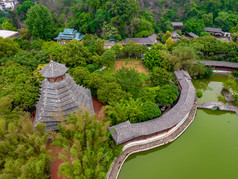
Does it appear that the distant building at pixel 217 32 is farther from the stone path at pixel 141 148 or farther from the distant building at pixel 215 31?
the stone path at pixel 141 148

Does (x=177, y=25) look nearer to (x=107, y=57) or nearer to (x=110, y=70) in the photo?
(x=110, y=70)

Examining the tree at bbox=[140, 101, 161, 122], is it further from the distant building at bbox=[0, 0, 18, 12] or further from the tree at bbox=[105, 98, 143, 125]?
the distant building at bbox=[0, 0, 18, 12]

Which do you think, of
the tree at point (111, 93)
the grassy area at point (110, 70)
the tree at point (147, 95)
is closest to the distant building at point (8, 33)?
the grassy area at point (110, 70)

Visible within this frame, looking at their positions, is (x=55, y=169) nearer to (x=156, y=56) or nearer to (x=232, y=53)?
(x=156, y=56)

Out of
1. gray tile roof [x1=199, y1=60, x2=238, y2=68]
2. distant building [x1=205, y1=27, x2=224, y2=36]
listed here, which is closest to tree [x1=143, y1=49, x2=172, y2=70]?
gray tile roof [x1=199, y1=60, x2=238, y2=68]

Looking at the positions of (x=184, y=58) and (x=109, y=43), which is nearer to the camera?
(x=184, y=58)

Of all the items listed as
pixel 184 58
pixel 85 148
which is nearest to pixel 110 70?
pixel 184 58
